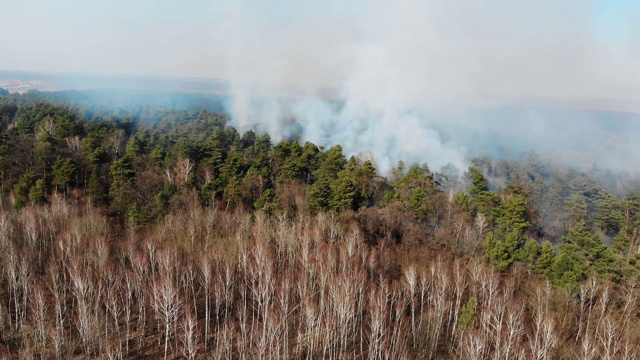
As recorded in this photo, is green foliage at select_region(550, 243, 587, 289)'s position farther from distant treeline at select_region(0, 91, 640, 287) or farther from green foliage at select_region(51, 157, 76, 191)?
green foliage at select_region(51, 157, 76, 191)

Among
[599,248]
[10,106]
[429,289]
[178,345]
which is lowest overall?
[178,345]

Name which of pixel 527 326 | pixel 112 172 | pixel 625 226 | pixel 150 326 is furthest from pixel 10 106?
pixel 625 226

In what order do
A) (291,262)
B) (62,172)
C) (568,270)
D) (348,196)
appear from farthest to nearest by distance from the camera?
(62,172) < (348,196) < (291,262) < (568,270)

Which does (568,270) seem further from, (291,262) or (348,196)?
(291,262)

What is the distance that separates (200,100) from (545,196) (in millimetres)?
82059

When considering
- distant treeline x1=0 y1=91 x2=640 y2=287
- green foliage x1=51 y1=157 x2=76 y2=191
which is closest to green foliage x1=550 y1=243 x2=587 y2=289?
distant treeline x1=0 y1=91 x2=640 y2=287

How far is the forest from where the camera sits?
16.8 m

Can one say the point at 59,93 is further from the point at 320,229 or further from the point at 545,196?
the point at 545,196

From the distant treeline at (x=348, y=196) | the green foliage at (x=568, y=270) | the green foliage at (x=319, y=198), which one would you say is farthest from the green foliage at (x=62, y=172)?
the green foliage at (x=568, y=270)

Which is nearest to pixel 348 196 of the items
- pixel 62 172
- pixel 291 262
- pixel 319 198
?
pixel 319 198

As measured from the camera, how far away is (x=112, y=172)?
30.9 meters

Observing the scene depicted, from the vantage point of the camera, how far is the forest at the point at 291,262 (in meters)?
16.8

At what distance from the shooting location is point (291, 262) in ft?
74.4

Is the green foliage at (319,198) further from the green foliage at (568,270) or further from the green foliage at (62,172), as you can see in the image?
the green foliage at (62,172)
